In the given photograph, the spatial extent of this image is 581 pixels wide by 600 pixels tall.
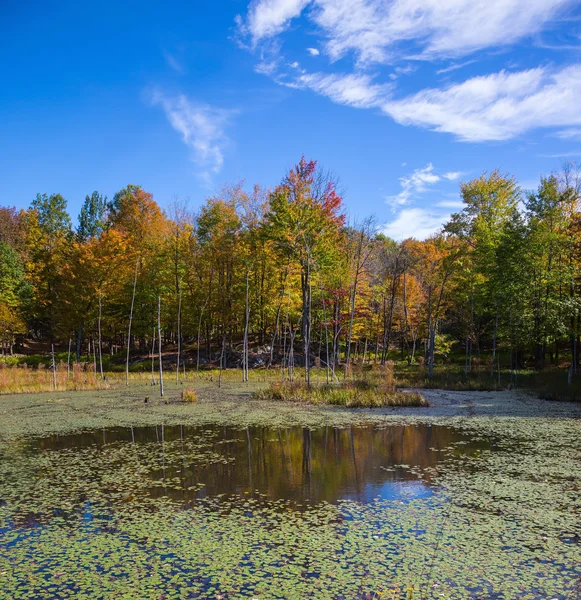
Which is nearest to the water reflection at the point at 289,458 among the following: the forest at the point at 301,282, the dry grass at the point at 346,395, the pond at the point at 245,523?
the pond at the point at 245,523

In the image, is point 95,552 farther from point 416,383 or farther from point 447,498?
point 416,383

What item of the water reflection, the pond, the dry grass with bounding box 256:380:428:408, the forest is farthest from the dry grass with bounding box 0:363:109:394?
the pond

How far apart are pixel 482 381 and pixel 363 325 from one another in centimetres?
987

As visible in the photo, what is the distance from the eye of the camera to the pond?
379 centimetres

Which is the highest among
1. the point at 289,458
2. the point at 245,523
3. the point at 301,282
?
the point at 301,282

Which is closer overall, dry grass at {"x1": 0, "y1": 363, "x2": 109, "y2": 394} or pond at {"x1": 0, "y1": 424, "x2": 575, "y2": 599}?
pond at {"x1": 0, "y1": 424, "x2": 575, "y2": 599}

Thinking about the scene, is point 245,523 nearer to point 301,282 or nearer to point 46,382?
point 46,382

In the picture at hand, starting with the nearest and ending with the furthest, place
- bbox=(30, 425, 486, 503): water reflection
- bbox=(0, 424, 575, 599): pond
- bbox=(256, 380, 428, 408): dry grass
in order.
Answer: bbox=(0, 424, 575, 599): pond → bbox=(30, 425, 486, 503): water reflection → bbox=(256, 380, 428, 408): dry grass

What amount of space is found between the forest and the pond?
33.8 feet

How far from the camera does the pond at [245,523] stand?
12.4 ft

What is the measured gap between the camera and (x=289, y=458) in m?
7.98

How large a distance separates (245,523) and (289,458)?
2.97m

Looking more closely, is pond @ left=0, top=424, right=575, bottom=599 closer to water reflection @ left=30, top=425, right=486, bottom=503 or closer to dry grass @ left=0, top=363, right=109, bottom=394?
water reflection @ left=30, top=425, right=486, bottom=503

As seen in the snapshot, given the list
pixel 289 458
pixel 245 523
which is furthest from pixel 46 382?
pixel 245 523
